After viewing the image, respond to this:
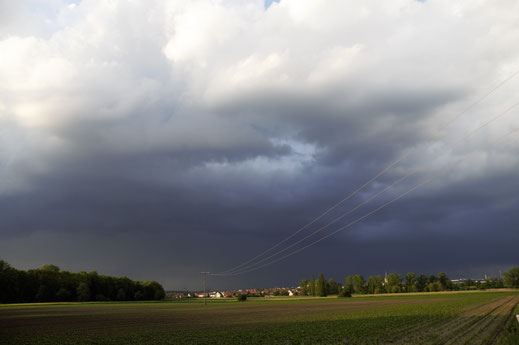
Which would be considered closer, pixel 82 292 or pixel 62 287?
pixel 62 287

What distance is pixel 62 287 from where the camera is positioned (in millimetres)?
135000

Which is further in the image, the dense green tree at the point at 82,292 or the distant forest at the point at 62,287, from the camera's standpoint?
the dense green tree at the point at 82,292

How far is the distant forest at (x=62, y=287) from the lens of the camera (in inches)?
4825

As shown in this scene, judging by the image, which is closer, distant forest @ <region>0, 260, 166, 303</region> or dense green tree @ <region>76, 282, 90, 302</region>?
distant forest @ <region>0, 260, 166, 303</region>

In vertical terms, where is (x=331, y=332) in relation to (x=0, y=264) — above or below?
below

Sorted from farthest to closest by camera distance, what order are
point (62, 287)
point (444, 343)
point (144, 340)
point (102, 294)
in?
point (102, 294), point (62, 287), point (144, 340), point (444, 343)

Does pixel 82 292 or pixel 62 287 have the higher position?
pixel 62 287

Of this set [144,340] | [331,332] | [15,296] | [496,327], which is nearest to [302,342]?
[331,332]

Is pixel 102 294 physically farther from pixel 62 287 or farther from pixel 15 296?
pixel 15 296

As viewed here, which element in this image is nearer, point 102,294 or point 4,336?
point 4,336

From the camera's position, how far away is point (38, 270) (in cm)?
13600

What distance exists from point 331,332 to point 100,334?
22.0 m

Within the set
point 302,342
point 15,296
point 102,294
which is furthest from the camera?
point 102,294

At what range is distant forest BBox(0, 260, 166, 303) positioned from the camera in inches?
4825
